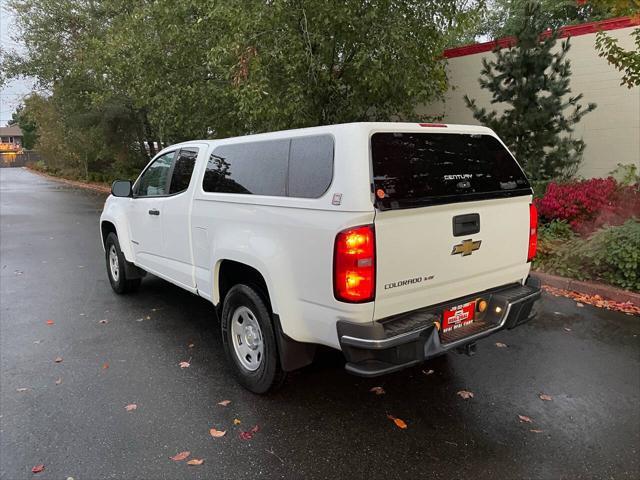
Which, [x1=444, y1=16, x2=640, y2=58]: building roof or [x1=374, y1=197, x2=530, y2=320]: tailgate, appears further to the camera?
[x1=444, y1=16, x2=640, y2=58]: building roof

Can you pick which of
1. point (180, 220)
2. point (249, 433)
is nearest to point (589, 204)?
point (180, 220)

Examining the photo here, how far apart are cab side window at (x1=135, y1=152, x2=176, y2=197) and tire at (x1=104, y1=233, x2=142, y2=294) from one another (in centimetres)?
94

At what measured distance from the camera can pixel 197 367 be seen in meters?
4.07

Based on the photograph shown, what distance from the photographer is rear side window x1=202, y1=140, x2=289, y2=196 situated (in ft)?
10.9

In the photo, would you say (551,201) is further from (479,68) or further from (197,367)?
(197,367)

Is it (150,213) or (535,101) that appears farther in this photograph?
(535,101)

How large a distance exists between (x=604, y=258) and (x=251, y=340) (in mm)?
4693

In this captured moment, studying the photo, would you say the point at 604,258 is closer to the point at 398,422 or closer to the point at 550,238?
the point at 550,238

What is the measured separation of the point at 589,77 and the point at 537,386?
8.11 metres

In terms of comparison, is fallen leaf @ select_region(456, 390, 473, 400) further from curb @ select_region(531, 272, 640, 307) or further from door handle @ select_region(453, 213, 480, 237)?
curb @ select_region(531, 272, 640, 307)

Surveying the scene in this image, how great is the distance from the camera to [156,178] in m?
5.00

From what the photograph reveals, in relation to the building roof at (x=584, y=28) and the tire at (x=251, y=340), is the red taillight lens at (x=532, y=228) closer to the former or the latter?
the tire at (x=251, y=340)

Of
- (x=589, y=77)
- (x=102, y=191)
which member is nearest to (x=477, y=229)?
(x=589, y=77)

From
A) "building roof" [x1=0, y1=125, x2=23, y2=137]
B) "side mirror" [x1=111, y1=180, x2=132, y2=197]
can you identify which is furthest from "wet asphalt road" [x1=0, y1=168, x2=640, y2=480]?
"building roof" [x1=0, y1=125, x2=23, y2=137]
